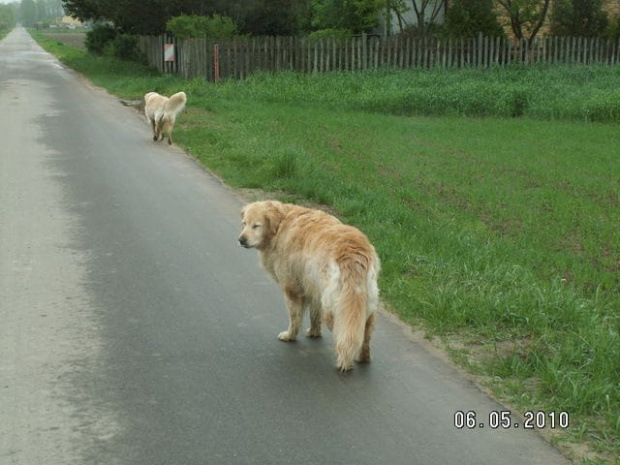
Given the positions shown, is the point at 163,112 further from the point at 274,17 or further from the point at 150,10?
the point at 150,10

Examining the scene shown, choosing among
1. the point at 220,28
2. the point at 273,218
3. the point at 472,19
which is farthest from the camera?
the point at 472,19

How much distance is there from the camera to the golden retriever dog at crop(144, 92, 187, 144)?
16562mm

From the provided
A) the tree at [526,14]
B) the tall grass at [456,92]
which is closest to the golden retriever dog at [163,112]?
the tall grass at [456,92]

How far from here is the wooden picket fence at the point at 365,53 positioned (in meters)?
27.5

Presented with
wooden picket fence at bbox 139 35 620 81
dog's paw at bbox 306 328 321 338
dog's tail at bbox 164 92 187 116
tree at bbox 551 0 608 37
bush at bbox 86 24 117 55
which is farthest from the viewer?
bush at bbox 86 24 117 55

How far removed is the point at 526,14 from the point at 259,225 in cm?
2647

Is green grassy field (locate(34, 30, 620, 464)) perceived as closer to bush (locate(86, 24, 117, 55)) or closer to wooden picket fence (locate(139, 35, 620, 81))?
wooden picket fence (locate(139, 35, 620, 81))

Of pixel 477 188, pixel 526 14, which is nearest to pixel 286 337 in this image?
pixel 477 188

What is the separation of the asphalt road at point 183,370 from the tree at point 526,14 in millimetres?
22076

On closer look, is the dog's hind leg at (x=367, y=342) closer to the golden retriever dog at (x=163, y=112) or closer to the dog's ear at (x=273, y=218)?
the dog's ear at (x=273, y=218)

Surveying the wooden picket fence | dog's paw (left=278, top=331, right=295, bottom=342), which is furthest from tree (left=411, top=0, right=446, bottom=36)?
dog's paw (left=278, top=331, right=295, bottom=342)

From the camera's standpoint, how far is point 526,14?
3077cm

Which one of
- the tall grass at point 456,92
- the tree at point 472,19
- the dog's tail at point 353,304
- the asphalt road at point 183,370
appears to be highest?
the tree at point 472,19

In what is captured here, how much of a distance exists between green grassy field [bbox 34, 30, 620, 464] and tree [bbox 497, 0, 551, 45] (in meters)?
3.08
